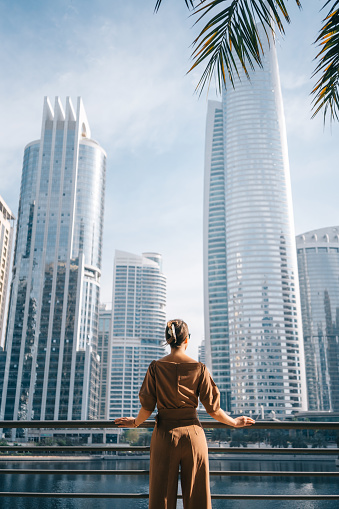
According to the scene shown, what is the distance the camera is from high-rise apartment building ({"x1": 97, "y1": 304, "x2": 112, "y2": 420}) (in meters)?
109

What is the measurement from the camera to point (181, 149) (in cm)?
1395

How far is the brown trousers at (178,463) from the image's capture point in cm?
212

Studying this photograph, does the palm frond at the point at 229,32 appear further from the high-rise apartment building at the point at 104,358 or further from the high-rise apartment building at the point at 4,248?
the high-rise apartment building at the point at 104,358

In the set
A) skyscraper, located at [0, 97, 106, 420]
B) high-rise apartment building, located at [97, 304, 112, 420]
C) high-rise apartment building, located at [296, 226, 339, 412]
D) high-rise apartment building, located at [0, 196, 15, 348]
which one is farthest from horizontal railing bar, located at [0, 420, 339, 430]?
high-rise apartment building, located at [296, 226, 339, 412]

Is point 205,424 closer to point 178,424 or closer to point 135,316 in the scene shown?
point 178,424

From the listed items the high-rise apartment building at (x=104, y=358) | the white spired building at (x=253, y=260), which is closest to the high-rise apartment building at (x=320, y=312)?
the white spired building at (x=253, y=260)

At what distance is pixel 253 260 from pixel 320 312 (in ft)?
98.5

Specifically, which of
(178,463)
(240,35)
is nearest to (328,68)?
(240,35)

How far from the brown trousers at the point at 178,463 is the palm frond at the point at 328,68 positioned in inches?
93.8

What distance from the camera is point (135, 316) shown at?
136250 millimetres

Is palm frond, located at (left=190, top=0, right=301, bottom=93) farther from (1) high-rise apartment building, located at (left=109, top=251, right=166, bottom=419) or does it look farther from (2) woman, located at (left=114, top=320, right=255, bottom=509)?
(1) high-rise apartment building, located at (left=109, top=251, right=166, bottom=419)

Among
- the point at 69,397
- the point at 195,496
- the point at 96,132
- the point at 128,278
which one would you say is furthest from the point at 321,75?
the point at 128,278

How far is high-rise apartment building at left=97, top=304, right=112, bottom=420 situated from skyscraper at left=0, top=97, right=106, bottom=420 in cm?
1898

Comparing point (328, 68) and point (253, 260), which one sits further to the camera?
point (253, 260)
